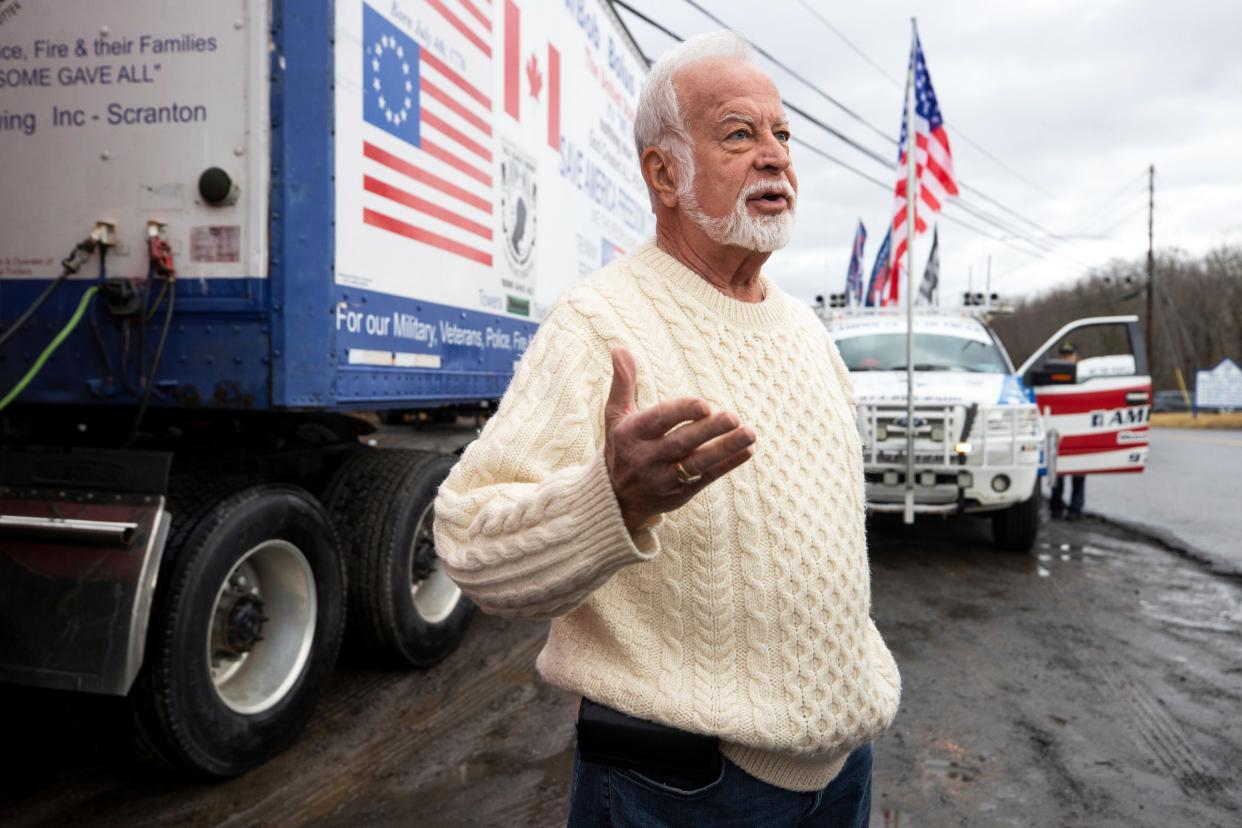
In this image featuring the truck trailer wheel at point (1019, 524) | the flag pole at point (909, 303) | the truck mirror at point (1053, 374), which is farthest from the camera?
the truck mirror at point (1053, 374)

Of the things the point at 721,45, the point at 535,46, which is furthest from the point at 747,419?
the point at 535,46

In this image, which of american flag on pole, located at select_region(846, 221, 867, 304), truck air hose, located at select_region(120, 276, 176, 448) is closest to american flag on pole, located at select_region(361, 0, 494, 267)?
truck air hose, located at select_region(120, 276, 176, 448)

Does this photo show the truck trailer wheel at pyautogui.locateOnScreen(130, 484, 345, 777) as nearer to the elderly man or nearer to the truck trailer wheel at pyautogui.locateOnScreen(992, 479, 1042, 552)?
the elderly man

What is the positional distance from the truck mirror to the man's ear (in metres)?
7.39

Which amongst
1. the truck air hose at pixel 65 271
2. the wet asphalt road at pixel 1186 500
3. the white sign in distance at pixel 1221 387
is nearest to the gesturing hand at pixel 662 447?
the truck air hose at pixel 65 271

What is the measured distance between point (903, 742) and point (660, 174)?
2912 millimetres

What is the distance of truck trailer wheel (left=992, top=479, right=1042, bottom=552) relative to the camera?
718 centimetres

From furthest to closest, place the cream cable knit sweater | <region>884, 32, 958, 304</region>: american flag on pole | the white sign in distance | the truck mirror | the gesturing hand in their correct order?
the white sign in distance
<region>884, 32, 958, 304</region>: american flag on pole
the truck mirror
the cream cable knit sweater
the gesturing hand

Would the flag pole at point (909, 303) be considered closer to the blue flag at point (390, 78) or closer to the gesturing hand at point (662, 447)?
the blue flag at point (390, 78)

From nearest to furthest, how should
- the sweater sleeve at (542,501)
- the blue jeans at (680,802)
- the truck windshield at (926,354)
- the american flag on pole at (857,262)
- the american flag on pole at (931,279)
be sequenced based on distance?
the sweater sleeve at (542,501) → the blue jeans at (680,802) → the truck windshield at (926,354) → the american flag on pole at (931,279) → the american flag on pole at (857,262)

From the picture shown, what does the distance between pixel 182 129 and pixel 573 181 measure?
3290mm

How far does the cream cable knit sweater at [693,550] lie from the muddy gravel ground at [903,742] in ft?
5.90

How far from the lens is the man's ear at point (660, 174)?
1.62 metres

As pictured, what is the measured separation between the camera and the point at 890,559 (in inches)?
284
